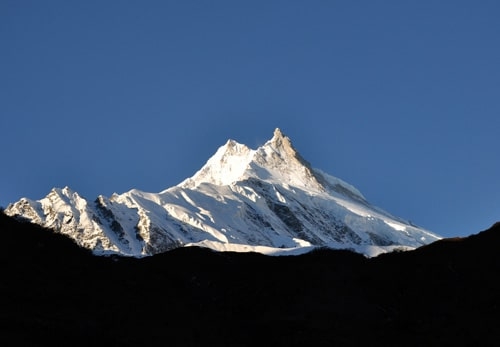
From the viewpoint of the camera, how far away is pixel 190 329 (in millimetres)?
29359

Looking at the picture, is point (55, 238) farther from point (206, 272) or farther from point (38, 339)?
point (38, 339)

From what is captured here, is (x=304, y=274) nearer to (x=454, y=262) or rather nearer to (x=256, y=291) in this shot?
(x=256, y=291)

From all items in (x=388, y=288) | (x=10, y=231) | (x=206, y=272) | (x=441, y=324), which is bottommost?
(x=441, y=324)

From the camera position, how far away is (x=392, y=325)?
30.8m

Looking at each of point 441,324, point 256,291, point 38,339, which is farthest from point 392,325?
point 38,339

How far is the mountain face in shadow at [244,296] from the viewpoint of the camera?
27.4 meters

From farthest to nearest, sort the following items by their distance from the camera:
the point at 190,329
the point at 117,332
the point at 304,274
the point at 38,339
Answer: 1. the point at 304,274
2. the point at 190,329
3. the point at 117,332
4. the point at 38,339

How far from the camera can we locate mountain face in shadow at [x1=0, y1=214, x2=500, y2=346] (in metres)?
27.4

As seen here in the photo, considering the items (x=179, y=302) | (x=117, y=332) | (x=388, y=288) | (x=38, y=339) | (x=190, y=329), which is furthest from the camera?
(x=388, y=288)

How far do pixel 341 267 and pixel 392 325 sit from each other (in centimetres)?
904

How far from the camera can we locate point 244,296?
116ft

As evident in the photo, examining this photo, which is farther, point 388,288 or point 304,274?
point 304,274

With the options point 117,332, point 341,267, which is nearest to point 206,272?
point 341,267

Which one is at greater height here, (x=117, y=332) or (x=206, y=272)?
(x=206, y=272)
